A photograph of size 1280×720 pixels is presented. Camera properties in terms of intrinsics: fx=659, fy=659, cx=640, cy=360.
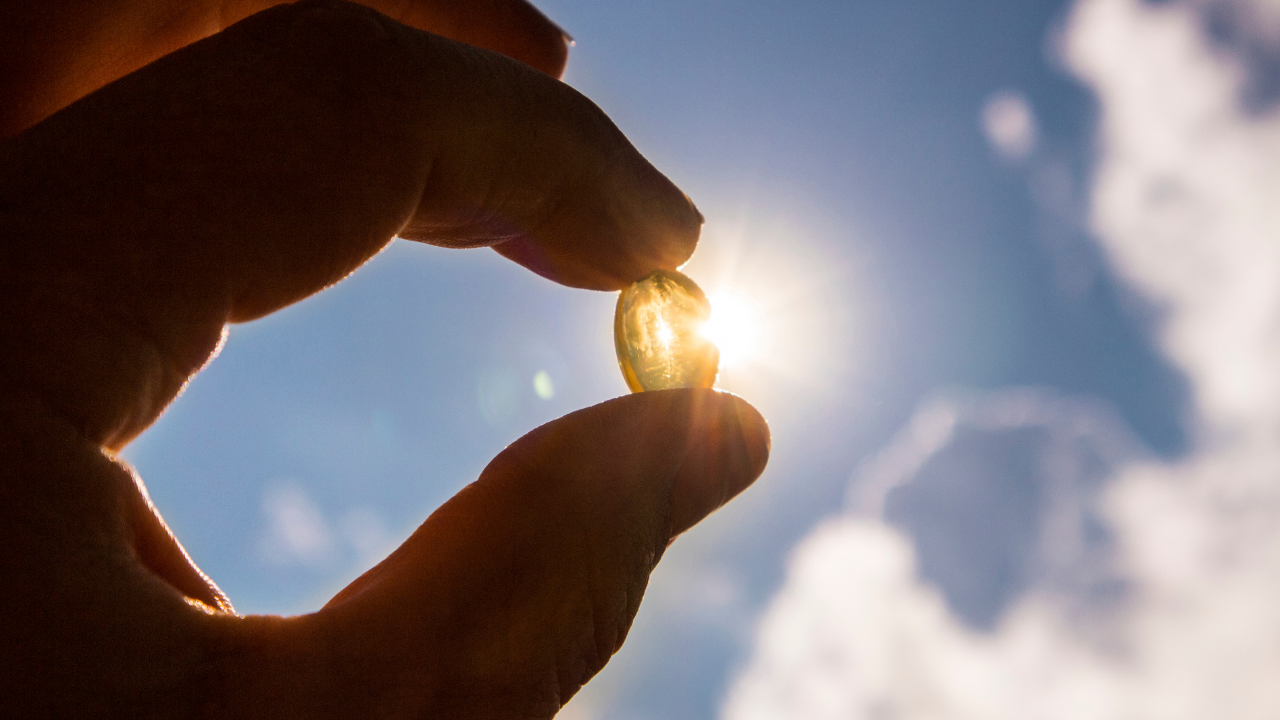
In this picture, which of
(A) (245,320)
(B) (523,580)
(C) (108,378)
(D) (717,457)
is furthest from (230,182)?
(D) (717,457)

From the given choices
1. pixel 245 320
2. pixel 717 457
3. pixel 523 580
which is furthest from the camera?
pixel 717 457

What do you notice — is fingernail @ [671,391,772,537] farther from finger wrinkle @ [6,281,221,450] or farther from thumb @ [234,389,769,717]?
finger wrinkle @ [6,281,221,450]

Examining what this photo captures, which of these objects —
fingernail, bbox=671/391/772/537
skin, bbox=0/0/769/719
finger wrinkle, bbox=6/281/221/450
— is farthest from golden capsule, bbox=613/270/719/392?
finger wrinkle, bbox=6/281/221/450

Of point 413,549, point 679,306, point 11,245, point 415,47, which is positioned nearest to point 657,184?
point 679,306

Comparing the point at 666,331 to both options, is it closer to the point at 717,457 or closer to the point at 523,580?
the point at 717,457

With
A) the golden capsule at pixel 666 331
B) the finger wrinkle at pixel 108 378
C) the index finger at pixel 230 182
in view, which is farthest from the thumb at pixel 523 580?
the golden capsule at pixel 666 331
